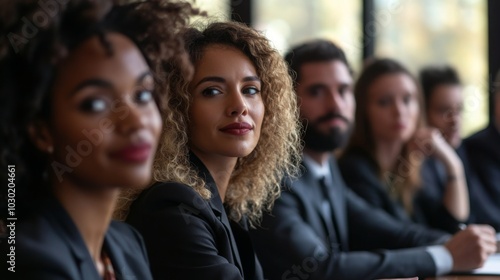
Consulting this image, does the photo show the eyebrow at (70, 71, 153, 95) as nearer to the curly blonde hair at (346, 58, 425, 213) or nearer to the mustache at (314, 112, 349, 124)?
the mustache at (314, 112, 349, 124)

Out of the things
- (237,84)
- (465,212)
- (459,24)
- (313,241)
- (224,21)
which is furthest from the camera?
(459,24)

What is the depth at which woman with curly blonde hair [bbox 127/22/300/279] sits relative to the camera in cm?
145

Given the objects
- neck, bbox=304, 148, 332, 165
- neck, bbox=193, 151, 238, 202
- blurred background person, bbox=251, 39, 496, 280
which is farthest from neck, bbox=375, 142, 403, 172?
neck, bbox=193, 151, 238, 202

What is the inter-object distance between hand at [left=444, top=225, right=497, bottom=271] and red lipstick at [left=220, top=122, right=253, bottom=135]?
35.0 inches

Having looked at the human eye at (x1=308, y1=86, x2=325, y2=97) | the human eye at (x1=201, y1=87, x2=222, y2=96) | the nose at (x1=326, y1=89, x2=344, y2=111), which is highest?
the human eye at (x1=201, y1=87, x2=222, y2=96)

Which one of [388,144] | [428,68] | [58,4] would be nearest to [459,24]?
[428,68]

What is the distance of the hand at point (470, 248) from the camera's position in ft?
7.02

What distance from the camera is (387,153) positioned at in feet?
10.0

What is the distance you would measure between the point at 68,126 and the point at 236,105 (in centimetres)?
63

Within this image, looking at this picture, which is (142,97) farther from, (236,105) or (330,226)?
(330,226)

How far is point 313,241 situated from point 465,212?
3.86ft

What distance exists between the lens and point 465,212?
304 cm

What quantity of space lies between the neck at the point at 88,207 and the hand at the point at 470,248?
1364mm

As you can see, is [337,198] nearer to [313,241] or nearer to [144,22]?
[313,241]
